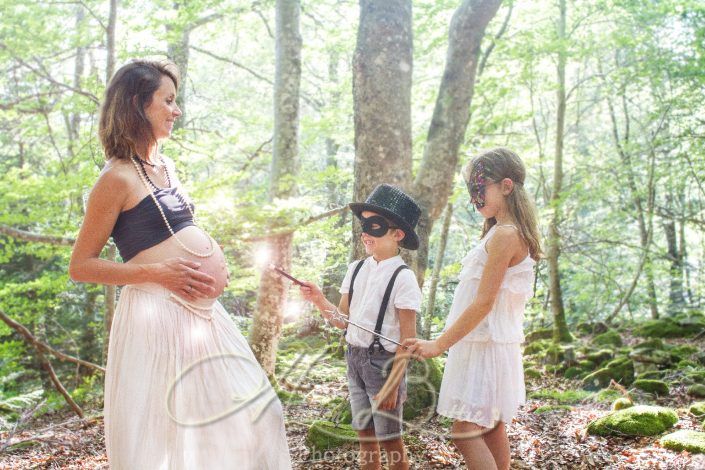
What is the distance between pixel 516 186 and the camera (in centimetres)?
271

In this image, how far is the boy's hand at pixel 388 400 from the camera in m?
2.89

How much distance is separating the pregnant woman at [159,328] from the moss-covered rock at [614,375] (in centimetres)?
757

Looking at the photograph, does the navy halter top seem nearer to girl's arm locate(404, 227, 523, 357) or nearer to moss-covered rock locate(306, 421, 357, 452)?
girl's arm locate(404, 227, 523, 357)

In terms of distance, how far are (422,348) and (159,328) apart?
125 centimetres

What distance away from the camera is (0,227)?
576 centimetres

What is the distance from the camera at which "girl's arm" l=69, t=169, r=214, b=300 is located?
2.07 meters

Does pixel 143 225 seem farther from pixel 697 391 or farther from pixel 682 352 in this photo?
pixel 682 352

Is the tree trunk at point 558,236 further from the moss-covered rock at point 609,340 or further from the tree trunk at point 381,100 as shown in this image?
the tree trunk at point 381,100

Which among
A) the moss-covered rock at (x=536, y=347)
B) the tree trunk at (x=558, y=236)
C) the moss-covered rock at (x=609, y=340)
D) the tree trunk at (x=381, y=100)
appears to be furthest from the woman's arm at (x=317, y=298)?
the moss-covered rock at (x=609, y=340)

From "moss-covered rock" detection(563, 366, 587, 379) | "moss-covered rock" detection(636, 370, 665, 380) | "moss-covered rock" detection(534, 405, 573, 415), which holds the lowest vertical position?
"moss-covered rock" detection(563, 366, 587, 379)

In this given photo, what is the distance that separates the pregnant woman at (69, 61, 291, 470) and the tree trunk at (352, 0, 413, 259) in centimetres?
231

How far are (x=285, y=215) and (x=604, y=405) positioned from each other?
451 centimetres

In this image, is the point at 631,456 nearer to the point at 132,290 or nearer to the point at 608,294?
the point at 132,290

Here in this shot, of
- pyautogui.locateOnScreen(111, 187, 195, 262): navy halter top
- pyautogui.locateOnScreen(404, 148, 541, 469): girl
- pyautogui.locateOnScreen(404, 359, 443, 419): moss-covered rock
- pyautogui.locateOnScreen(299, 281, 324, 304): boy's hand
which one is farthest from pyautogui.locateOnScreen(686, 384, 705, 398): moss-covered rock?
pyautogui.locateOnScreen(111, 187, 195, 262): navy halter top
